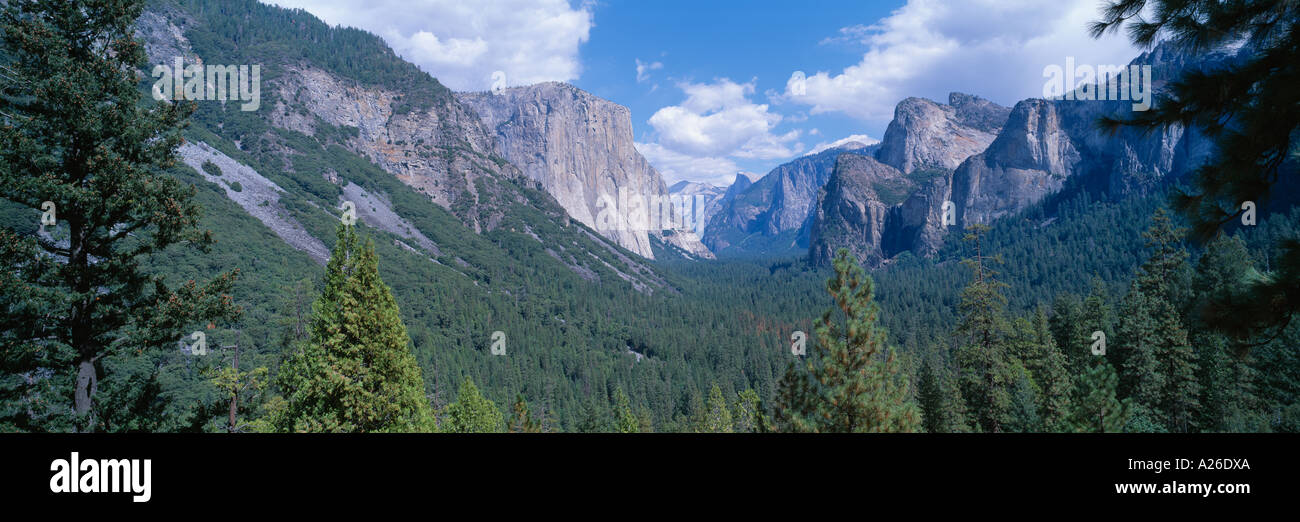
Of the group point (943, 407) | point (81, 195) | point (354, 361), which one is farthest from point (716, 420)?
point (81, 195)

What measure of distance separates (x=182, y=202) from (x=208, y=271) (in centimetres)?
6901

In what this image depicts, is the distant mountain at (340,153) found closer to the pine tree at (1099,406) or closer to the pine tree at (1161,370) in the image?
the pine tree at (1099,406)

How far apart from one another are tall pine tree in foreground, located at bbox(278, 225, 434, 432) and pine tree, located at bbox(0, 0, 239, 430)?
3.63 m

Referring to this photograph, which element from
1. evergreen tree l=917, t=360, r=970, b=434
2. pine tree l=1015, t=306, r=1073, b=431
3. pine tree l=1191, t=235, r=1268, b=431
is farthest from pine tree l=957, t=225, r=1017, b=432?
pine tree l=1191, t=235, r=1268, b=431

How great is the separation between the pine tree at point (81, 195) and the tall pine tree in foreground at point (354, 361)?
3.63 meters

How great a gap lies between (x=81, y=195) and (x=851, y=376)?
17.2 meters

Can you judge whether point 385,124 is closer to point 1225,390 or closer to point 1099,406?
point 1099,406

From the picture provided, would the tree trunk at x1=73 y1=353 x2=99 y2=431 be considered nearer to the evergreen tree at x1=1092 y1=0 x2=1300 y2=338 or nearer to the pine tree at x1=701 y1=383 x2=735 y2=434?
the evergreen tree at x1=1092 y1=0 x2=1300 y2=338

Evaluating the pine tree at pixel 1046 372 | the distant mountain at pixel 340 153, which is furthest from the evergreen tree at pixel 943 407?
the distant mountain at pixel 340 153

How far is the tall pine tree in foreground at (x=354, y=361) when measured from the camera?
47.2ft

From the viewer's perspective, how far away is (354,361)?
47.9ft

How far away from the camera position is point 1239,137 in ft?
18.5

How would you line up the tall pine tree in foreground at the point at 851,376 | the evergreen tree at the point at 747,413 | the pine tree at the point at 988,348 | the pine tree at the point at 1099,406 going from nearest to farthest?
the tall pine tree in foreground at the point at 851,376
the pine tree at the point at 1099,406
the pine tree at the point at 988,348
the evergreen tree at the point at 747,413
